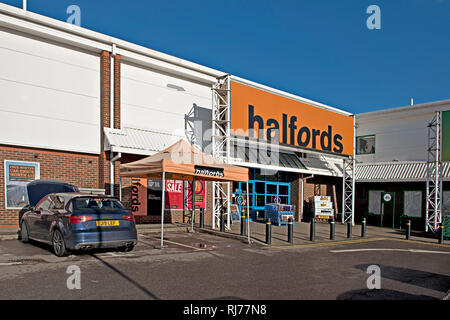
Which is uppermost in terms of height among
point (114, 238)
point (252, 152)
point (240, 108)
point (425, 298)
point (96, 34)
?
point (96, 34)

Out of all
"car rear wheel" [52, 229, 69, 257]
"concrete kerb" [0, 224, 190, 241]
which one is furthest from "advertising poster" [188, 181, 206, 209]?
"car rear wheel" [52, 229, 69, 257]

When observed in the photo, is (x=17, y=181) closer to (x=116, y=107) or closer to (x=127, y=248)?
(x=116, y=107)

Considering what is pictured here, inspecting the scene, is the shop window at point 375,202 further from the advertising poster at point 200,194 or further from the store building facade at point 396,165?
the advertising poster at point 200,194

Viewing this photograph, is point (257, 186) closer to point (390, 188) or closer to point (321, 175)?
point (321, 175)

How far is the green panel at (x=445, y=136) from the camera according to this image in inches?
780

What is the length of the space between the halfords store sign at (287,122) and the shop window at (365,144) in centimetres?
255

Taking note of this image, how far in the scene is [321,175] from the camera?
2403 cm

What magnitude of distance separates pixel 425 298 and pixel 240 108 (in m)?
11.9

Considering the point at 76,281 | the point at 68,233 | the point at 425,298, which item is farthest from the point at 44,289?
Result: the point at 425,298

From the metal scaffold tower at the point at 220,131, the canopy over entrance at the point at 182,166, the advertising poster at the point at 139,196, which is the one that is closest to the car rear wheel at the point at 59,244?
the canopy over entrance at the point at 182,166

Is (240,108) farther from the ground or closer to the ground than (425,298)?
farther from the ground

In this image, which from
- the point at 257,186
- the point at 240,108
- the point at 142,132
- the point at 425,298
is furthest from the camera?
the point at 257,186

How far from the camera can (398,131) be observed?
78.7 ft

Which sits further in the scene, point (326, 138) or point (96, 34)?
point (326, 138)
